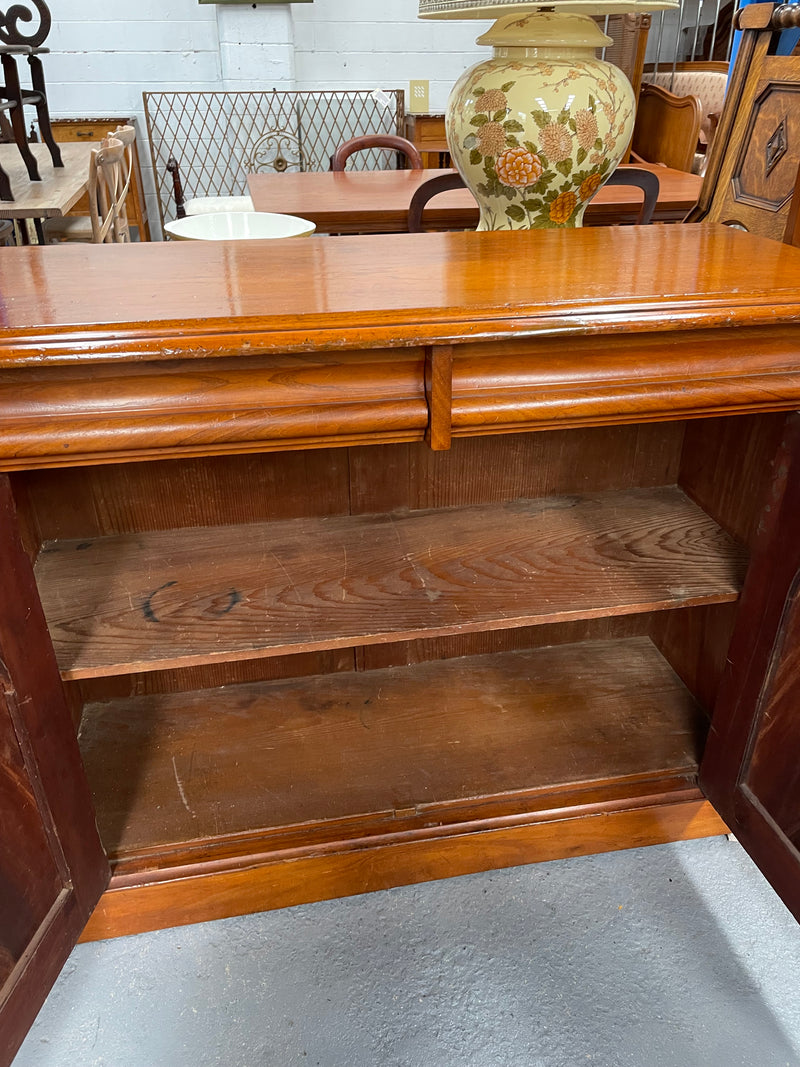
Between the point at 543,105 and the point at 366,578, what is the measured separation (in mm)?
657

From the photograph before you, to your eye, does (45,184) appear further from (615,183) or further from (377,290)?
(377,290)

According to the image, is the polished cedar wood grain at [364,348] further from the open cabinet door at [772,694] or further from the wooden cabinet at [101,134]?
the wooden cabinet at [101,134]

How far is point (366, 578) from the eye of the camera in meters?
1.06

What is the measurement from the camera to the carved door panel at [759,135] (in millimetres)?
1111

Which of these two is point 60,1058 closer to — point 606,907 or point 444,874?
point 444,874

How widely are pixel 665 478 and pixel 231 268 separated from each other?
2.54ft

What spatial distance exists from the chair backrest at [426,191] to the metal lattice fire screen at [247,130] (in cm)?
309

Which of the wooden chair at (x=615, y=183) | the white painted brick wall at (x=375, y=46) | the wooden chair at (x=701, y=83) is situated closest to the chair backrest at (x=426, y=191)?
A: the wooden chair at (x=615, y=183)

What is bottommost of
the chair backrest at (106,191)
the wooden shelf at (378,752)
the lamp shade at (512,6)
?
the wooden shelf at (378,752)

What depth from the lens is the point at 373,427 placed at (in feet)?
2.62

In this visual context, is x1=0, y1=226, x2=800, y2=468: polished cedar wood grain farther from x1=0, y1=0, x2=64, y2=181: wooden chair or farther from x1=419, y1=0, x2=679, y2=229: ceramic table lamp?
x1=0, y1=0, x2=64, y2=181: wooden chair

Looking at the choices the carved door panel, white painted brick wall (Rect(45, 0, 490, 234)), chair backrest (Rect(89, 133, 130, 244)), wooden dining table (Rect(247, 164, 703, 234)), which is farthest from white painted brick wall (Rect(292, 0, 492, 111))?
the carved door panel

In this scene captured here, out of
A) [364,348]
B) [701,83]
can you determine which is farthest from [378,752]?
[701,83]

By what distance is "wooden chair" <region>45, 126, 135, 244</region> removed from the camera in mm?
2664
